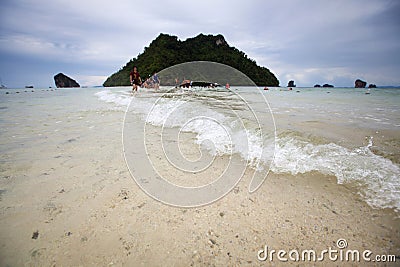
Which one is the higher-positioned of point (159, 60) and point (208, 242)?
point (159, 60)

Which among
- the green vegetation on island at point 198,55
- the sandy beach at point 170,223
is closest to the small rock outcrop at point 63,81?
the green vegetation on island at point 198,55

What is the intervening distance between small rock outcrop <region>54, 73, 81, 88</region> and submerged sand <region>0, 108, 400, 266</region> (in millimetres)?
123085

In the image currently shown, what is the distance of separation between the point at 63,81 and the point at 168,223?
12509cm

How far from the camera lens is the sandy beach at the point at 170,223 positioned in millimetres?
1533

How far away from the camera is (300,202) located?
6.86ft

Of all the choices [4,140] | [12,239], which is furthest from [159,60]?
[12,239]

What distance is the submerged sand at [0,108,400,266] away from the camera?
1.54 m

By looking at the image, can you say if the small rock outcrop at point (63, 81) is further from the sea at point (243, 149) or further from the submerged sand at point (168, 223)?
the submerged sand at point (168, 223)

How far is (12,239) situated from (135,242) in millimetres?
1105

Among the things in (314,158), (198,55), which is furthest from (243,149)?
(198,55)

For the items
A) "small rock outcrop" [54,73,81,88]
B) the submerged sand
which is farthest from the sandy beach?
"small rock outcrop" [54,73,81,88]

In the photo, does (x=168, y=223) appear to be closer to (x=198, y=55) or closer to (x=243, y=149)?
(x=243, y=149)

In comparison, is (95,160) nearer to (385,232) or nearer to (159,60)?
(385,232)

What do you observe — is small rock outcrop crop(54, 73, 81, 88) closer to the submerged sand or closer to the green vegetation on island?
the green vegetation on island
